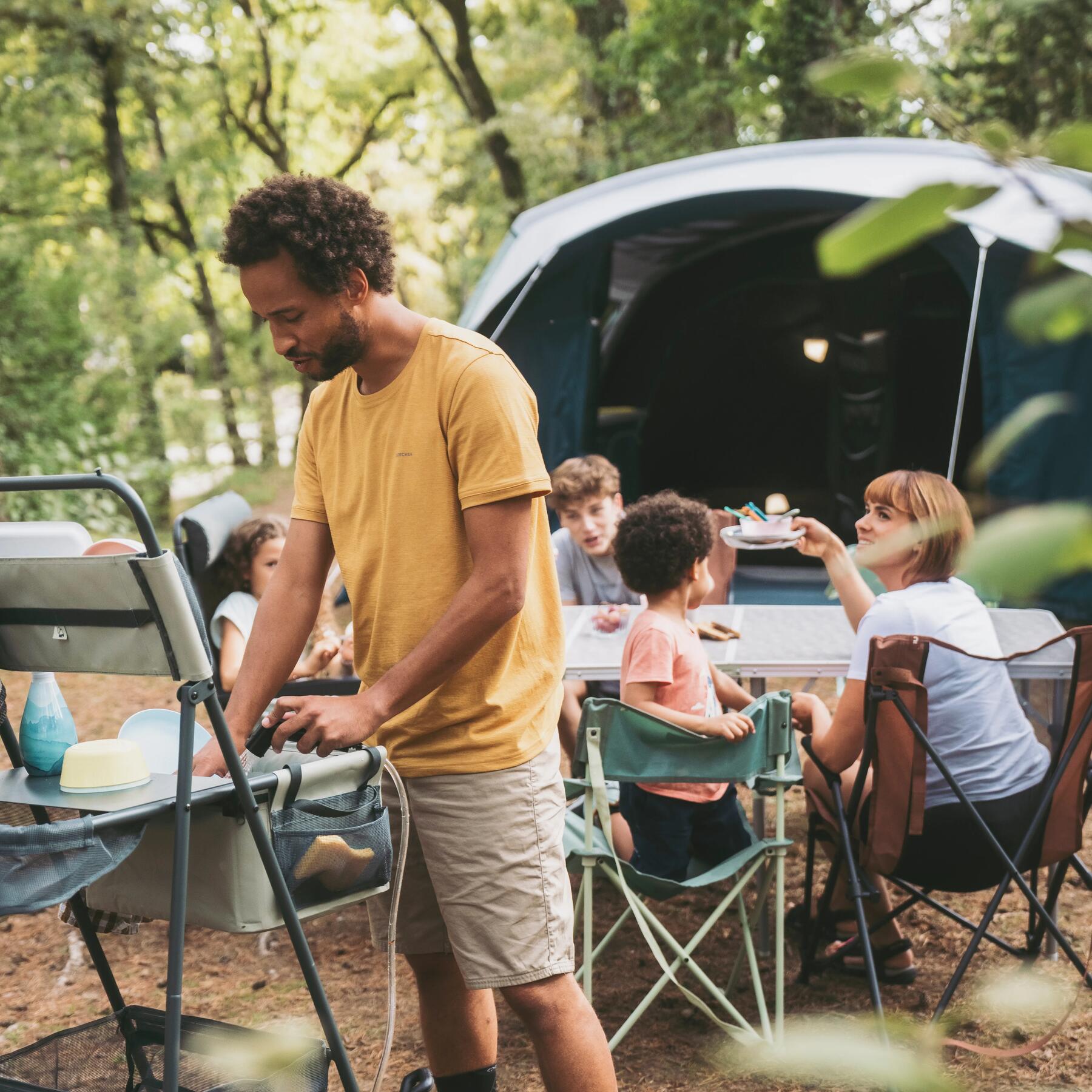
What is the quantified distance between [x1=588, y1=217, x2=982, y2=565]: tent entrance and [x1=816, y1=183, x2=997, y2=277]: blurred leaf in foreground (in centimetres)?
579

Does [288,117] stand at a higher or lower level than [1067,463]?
higher

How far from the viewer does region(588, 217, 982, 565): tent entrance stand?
644 centimetres

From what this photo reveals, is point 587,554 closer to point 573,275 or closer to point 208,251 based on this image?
point 573,275

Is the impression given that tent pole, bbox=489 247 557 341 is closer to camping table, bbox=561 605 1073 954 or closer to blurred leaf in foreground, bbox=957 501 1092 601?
camping table, bbox=561 605 1073 954

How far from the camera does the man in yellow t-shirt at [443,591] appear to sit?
1.75 meters

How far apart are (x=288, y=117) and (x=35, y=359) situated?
10.0 m

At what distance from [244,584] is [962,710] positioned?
2.04 m

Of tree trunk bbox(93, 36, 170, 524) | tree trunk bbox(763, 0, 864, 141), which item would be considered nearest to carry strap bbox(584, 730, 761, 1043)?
tree trunk bbox(763, 0, 864, 141)

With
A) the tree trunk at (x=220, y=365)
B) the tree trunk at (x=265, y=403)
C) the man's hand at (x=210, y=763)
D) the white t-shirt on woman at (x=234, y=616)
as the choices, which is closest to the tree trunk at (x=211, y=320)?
the tree trunk at (x=220, y=365)

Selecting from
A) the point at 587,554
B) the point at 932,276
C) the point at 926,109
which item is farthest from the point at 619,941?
the point at 932,276

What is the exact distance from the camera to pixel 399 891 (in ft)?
6.15

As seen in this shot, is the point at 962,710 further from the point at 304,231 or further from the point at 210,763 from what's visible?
the point at 304,231

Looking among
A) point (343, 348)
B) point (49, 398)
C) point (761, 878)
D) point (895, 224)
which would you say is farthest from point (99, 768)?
point (49, 398)

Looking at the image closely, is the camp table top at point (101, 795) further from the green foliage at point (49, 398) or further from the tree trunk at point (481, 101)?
the tree trunk at point (481, 101)
